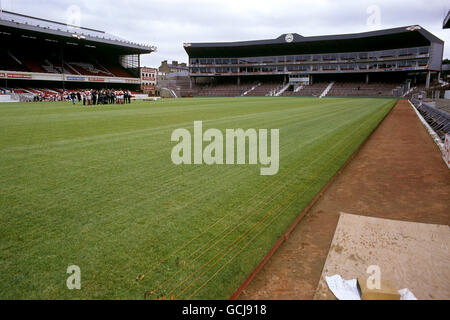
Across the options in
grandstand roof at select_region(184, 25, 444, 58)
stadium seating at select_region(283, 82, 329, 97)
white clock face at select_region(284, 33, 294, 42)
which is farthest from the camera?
white clock face at select_region(284, 33, 294, 42)

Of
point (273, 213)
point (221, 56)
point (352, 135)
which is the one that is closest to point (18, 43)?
point (221, 56)

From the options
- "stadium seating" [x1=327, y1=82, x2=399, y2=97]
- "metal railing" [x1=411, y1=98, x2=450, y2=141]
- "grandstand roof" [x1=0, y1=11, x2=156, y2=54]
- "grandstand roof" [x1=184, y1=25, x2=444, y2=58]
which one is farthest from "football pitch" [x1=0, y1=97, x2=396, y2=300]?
"grandstand roof" [x1=184, y1=25, x2=444, y2=58]

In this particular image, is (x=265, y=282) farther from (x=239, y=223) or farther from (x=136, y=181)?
(x=136, y=181)

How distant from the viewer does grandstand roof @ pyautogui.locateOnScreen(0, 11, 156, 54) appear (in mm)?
39241

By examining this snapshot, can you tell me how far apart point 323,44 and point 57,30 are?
2049 inches

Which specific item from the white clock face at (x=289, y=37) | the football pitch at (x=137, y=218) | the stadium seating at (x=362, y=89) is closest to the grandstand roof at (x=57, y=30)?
the white clock face at (x=289, y=37)

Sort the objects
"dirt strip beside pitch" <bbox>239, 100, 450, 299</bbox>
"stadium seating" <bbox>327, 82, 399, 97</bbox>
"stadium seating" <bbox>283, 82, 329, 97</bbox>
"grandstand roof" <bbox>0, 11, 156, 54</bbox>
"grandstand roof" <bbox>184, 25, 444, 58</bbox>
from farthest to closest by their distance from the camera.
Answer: "stadium seating" <bbox>283, 82, 329, 97</bbox> < "stadium seating" <bbox>327, 82, 399, 97</bbox> < "grandstand roof" <bbox>184, 25, 444, 58</bbox> < "grandstand roof" <bbox>0, 11, 156, 54</bbox> < "dirt strip beside pitch" <bbox>239, 100, 450, 299</bbox>

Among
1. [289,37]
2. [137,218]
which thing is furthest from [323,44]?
[137,218]

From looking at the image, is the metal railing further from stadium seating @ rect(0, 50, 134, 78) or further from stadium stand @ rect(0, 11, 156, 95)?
stadium seating @ rect(0, 50, 134, 78)

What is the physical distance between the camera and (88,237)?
3.49 m

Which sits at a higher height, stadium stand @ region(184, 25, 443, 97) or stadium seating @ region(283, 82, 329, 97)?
stadium stand @ region(184, 25, 443, 97)

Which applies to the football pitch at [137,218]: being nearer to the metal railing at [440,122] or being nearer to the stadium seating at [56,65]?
the metal railing at [440,122]

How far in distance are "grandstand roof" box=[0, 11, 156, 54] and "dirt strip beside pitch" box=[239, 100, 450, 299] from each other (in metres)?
46.6
